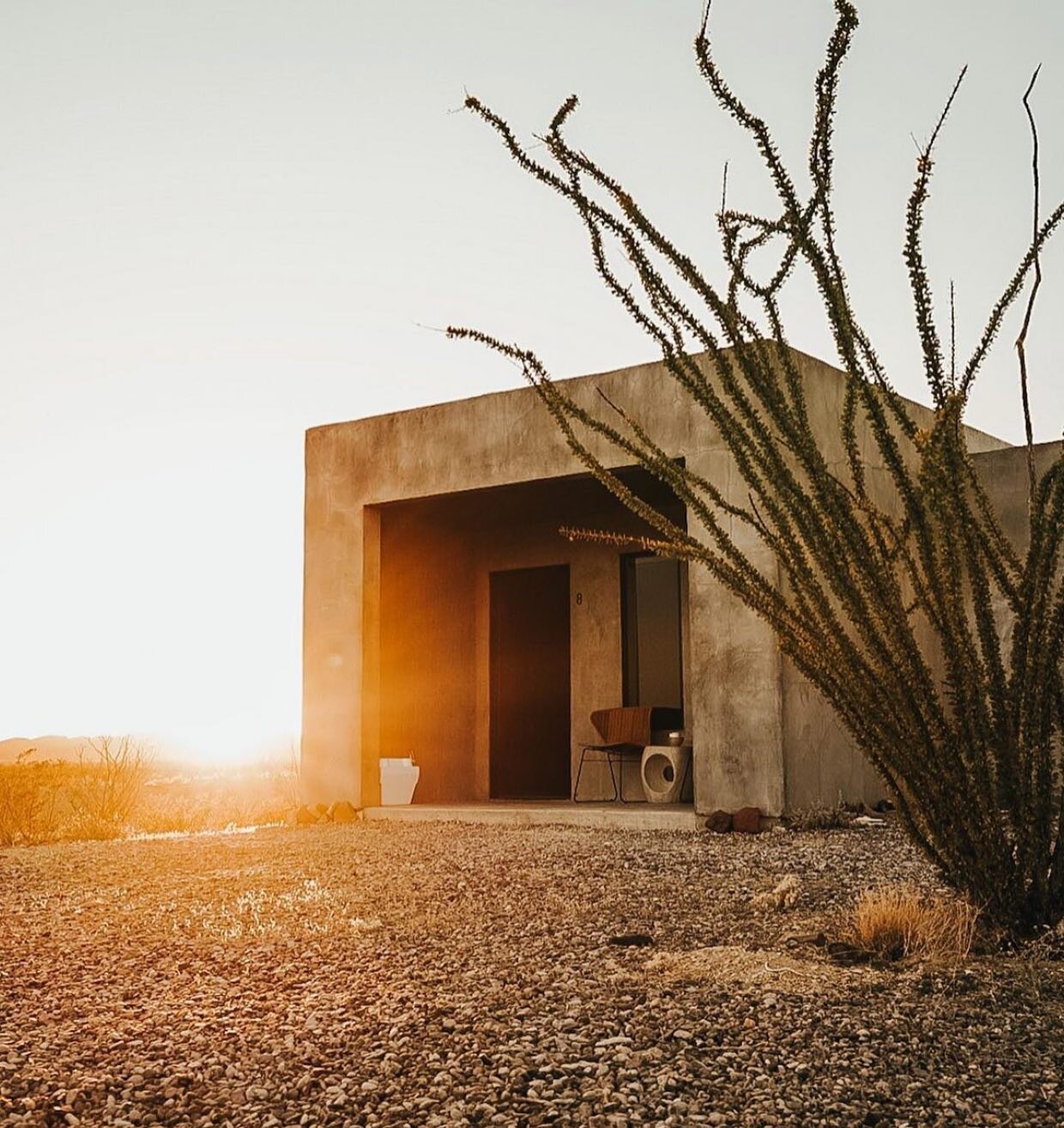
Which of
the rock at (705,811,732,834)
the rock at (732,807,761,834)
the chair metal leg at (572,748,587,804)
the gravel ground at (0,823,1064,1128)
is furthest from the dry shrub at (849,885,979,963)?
the chair metal leg at (572,748,587,804)

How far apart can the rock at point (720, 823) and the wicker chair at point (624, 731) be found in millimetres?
1748

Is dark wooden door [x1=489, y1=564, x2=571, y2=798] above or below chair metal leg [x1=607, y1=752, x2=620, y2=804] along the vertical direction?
above

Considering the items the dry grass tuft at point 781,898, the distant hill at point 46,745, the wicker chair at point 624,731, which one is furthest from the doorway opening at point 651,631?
the distant hill at point 46,745

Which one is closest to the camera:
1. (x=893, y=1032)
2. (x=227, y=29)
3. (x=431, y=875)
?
(x=893, y=1032)

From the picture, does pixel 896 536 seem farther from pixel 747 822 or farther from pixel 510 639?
pixel 510 639

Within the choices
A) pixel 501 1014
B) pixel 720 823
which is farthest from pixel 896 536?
pixel 720 823

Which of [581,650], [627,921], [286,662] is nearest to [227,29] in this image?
[286,662]

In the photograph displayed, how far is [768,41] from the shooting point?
145 inches

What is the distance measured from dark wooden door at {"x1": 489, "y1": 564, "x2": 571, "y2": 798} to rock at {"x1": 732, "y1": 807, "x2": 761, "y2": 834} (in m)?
3.63

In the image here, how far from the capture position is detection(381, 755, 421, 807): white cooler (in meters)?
9.43

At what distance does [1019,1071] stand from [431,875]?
3238 mm

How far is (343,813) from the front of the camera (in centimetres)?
884

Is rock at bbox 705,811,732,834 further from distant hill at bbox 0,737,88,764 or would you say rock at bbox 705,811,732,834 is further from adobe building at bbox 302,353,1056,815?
distant hill at bbox 0,737,88,764

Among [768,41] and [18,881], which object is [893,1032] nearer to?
[768,41]
